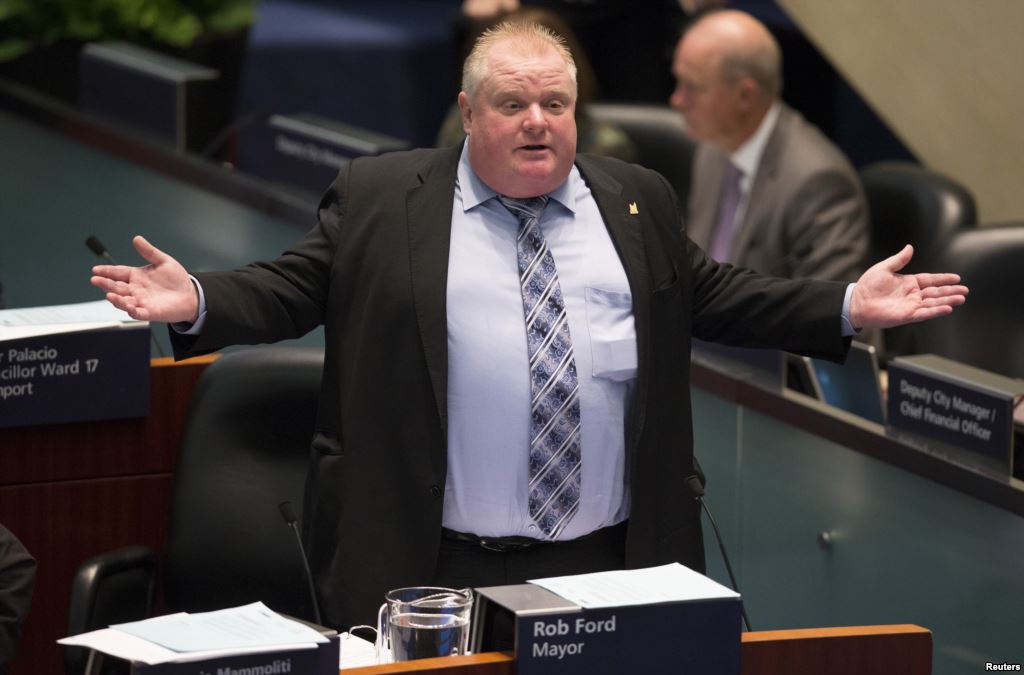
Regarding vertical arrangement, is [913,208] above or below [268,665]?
above

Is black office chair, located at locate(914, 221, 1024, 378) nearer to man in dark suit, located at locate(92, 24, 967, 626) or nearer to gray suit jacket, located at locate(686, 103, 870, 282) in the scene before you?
gray suit jacket, located at locate(686, 103, 870, 282)

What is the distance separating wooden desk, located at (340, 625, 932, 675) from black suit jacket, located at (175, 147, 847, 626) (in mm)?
561

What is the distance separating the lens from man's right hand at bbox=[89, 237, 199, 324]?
7.57 ft

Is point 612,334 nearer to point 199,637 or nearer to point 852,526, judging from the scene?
point 852,526

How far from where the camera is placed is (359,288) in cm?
252

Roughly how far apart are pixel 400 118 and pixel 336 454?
16.0ft

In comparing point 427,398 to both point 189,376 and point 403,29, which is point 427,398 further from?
point 403,29

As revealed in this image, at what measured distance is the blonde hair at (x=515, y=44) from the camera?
2.55 meters

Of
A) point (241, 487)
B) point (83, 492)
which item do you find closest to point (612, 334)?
point (241, 487)

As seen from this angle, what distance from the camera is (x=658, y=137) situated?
5047mm

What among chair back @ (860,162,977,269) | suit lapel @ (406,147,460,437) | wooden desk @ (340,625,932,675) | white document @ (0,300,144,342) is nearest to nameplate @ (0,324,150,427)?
white document @ (0,300,144,342)

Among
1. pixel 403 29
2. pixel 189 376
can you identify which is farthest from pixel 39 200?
pixel 403 29

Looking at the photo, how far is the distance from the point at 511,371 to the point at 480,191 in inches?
11.5

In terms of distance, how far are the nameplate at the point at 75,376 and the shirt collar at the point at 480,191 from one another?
64 cm
